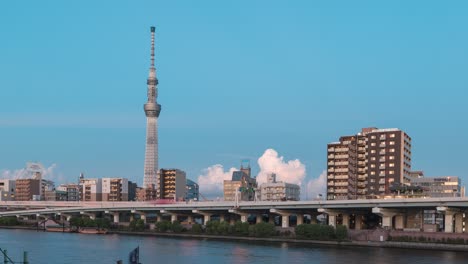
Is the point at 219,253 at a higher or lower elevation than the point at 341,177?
lower

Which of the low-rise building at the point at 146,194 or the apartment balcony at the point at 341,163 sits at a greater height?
the apartment balcony at the point at 341,163

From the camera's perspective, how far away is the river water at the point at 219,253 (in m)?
63.1

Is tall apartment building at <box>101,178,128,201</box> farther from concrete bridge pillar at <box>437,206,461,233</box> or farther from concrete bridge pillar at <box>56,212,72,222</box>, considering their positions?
concrete bridge pillar at <box>437,206,461,233</box>

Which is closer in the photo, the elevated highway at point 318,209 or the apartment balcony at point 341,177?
the elevated highway at point 318,209

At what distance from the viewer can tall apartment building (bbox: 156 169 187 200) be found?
616 ft

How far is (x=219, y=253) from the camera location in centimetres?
7212

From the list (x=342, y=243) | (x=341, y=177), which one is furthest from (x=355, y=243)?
(x=341, y=177)

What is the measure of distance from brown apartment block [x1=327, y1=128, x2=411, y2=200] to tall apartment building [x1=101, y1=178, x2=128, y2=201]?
79268 millimetres

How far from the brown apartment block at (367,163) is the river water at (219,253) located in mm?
45382

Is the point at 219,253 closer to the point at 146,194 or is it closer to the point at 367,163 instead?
the point at 367,163

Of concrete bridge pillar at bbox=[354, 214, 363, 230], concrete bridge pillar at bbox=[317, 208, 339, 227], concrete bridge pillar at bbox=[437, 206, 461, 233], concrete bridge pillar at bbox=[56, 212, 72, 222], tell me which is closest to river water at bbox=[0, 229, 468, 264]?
concrete bridge pillar at bbox=[437, 206, 461, 233]

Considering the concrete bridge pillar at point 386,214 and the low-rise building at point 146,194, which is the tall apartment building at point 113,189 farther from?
the concrete bridge pillar at point 386,214

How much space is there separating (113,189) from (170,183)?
17.6 m

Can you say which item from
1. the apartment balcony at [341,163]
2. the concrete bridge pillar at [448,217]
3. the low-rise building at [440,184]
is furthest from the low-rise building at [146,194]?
the concrete bridge pillar at [448,217]
